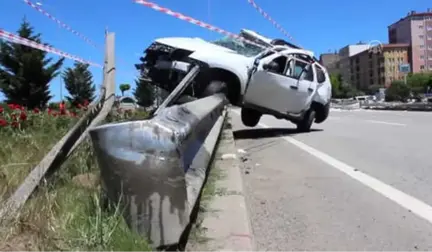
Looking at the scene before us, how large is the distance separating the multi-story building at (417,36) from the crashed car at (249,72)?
4930 inches

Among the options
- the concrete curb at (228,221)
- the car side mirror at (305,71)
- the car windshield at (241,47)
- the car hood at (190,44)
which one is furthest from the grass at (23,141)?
the car side mirror at (305,71)

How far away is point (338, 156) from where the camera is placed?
10906mm

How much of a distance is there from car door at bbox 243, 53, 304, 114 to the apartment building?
5140 inches

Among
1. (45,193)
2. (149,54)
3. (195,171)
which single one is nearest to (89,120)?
(195,171)

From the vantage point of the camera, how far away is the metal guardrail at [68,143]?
3.56 metres

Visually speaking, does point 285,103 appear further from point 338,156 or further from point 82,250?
point 82,250

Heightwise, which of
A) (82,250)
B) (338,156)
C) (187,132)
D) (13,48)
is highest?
(13,48)

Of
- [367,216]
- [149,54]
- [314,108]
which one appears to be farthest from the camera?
[314,108]

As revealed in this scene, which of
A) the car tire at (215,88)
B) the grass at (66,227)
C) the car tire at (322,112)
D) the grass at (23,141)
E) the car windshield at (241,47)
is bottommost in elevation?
the car tire at (322,112)

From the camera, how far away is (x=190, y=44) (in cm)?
1285

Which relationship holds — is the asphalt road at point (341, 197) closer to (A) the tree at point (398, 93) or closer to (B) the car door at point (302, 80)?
(B) the car door at point (302, 80)

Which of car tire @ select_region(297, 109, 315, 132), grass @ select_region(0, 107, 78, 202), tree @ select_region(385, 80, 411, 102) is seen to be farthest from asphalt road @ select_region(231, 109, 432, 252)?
tree @ select_region(385, 80, 411, 102)

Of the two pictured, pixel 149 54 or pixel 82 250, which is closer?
pixel 82 250

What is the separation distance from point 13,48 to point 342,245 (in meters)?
46.2
